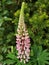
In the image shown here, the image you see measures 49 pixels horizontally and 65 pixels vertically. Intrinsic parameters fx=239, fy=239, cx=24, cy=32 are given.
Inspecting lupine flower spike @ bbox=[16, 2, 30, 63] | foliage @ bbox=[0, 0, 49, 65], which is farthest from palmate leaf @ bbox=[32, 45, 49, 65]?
lupine flower spike @ bbox=[16, 2, 30, 63]

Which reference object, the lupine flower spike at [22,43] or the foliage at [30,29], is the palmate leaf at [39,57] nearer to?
the foliage at [30,29]

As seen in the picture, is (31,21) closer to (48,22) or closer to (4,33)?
(48,22)

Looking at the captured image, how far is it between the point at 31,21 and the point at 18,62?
2.49 feet

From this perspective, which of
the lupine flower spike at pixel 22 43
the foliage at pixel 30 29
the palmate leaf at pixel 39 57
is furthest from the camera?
the foliage at pixel 30 29

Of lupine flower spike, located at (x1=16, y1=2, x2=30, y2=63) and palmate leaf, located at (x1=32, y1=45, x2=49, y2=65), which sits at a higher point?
lupine flower spike, located at (x1=16, y1=2, x2=30, y2=63)

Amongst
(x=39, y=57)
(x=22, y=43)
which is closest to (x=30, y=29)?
(x=39, y=57)

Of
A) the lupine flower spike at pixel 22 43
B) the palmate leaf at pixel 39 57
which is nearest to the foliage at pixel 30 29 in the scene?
the palmate leaf at pixel 39 57

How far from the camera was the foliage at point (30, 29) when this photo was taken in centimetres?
363

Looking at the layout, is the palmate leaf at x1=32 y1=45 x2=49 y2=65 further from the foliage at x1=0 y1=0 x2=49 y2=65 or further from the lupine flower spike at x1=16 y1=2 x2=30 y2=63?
the lupine flower spike at x1=16 y1=2 x2=30 y2=63

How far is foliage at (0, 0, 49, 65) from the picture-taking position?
11.9 ft

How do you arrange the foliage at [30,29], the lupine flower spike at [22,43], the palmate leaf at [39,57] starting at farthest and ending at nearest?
the foliage at [30,29], the palmate leaf at [39,57], the lupine flower spike at [22,43]

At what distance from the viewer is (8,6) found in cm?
467

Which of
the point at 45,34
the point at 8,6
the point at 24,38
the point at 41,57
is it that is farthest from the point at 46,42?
the point at 8,6

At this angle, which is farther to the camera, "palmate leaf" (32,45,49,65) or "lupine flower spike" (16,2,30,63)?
"palmate leaf" (32,45,49,65)
